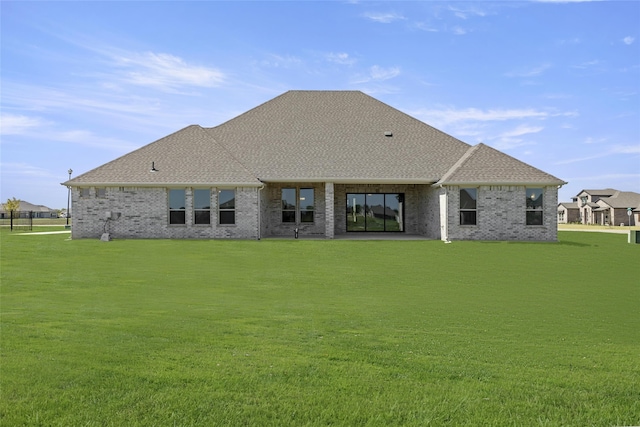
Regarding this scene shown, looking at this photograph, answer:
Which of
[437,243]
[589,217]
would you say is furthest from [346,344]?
[589,217]

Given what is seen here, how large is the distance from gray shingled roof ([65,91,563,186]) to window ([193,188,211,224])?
73 cm

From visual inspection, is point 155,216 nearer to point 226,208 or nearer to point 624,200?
point 226,208

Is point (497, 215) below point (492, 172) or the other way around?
below

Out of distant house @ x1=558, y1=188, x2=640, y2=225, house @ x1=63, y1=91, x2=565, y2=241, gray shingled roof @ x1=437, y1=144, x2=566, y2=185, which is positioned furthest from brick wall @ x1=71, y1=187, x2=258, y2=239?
distant house @ x1=558, y1=188, x2=640, y2=225

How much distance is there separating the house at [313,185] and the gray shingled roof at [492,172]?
6cm

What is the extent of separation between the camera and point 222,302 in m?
9.56

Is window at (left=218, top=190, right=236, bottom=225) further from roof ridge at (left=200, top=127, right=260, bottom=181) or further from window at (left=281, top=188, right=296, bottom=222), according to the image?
window at (left=281, top=188, right=296, bottom=222)

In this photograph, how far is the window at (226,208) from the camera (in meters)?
26.0

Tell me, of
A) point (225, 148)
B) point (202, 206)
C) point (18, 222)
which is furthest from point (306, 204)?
point (18, 222)

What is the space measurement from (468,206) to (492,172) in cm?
225

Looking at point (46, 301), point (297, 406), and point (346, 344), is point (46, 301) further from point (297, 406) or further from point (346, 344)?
point (297, 406)

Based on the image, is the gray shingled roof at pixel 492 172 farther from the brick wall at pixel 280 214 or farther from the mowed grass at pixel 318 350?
the mowed grass at pixel 318 350

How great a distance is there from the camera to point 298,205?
28.8m

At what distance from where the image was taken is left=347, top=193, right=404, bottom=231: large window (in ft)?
99.5
